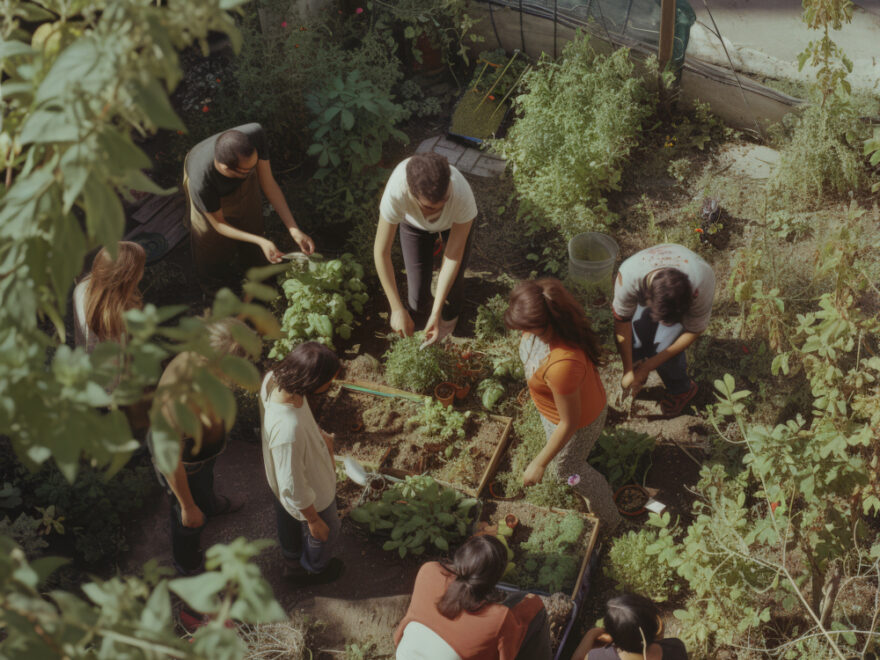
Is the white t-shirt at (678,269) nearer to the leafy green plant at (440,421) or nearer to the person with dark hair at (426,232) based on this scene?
the person with dark hair at (426,232)

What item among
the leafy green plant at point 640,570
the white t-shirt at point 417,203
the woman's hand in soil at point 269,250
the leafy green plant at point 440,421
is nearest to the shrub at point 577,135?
the white t-shirt at point 417,203

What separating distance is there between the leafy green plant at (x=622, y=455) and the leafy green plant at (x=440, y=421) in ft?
2.68

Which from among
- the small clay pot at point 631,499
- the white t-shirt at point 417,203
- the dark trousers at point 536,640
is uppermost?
the white t-shirt at point 417,203

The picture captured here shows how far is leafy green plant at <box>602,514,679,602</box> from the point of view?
3928 mm

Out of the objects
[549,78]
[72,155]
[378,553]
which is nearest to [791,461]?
[378,553]

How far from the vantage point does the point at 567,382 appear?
344 cm

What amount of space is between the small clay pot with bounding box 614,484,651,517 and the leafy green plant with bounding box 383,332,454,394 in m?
1.31

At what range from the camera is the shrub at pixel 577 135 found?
225 inches

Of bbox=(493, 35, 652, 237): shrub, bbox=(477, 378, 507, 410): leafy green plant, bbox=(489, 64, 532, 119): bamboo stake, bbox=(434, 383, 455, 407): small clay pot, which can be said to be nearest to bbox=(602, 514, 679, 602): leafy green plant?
bbox=(477, 378, 507, 410): leafy green plant

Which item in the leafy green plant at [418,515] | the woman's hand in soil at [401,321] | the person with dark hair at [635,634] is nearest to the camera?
the person with dark hair at [635,634]

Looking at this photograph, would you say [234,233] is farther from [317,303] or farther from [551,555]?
[551,555]

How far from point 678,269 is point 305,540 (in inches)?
95.0

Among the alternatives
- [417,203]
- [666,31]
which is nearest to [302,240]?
[417,203]

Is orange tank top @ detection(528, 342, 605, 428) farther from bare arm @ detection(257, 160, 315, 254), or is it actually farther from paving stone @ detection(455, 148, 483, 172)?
paving stone @ detection(455, 148, 483, 172)
